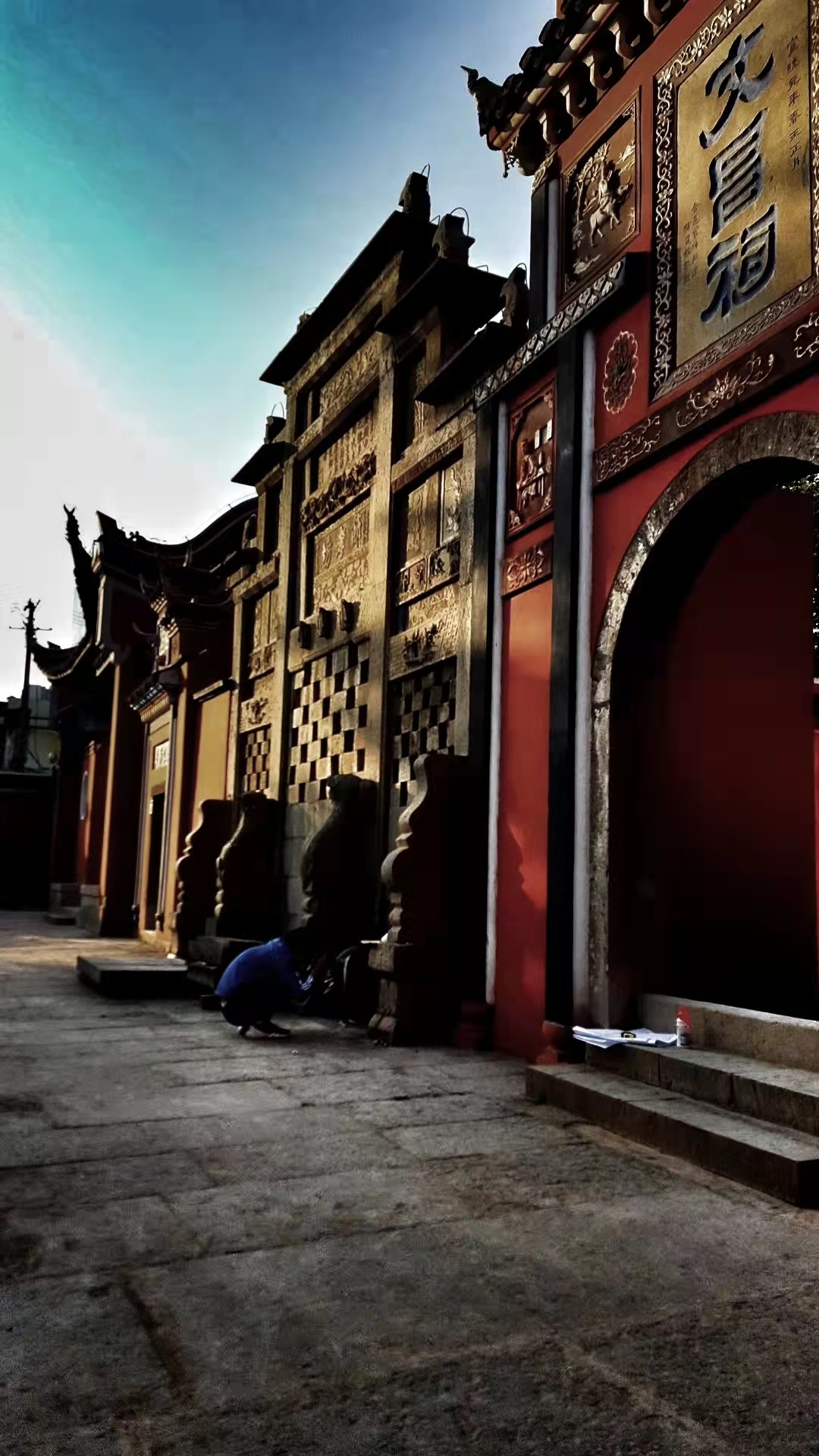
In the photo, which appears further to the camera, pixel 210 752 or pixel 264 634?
pixel 210 752

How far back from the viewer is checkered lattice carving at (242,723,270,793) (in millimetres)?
11570

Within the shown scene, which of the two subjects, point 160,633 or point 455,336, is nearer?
point 455,336

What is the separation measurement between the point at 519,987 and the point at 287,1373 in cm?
426

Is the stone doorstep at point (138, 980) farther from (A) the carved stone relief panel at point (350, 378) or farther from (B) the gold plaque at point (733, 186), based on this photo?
(B) the gold plaque at point (733, 186)

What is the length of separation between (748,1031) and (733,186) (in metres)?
3.97

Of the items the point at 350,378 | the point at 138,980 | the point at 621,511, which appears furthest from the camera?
the point at 350,378

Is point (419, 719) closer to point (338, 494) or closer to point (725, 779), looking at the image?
point (725, 779)

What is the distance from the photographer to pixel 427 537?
8.24 m

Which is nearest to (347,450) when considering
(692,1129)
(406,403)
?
(406,403)

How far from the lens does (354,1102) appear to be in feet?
16.6

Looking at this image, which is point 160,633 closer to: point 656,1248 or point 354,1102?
point 354,1102

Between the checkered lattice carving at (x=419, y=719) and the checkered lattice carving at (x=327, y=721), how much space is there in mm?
554

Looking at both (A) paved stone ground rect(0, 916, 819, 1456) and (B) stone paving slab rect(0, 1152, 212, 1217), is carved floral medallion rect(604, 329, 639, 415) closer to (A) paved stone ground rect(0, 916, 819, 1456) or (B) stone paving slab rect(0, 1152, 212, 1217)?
(A) paved stone ground rect(0, 916, 819, 1456)

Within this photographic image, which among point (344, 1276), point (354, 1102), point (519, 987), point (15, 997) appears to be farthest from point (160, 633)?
point (344, 1276)
